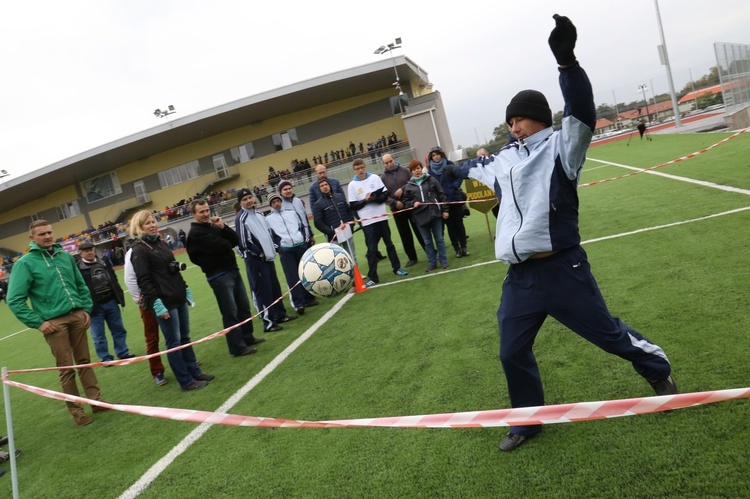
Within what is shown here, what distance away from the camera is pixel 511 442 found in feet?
9.77

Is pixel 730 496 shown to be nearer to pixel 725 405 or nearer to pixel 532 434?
pixel 725 405

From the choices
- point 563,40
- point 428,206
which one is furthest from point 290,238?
point 563,40

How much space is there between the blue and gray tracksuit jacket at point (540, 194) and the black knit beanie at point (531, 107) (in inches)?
3.1

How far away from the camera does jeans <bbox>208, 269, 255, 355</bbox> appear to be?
20.2ft

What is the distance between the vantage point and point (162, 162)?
41594mm

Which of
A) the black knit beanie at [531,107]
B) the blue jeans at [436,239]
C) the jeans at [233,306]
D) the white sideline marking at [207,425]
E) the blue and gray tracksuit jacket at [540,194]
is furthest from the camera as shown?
the blue jeans at [436,239]

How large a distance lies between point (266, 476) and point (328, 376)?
5.39 feet

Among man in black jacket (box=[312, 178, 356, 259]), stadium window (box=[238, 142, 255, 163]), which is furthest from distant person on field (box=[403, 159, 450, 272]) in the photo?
stadium window (box=[238, 142, 255, 163])

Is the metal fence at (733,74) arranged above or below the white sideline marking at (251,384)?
above

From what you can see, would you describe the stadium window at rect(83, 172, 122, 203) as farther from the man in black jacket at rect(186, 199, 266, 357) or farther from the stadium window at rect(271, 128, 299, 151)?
the man in black jacket at rect(186, 199, 266, 357)

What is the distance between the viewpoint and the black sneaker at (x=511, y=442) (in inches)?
117

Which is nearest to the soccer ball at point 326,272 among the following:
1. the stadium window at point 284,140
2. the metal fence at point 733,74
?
the metal fence at point 733,74

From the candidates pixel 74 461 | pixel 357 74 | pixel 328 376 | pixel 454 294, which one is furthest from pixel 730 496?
pixel 357 74

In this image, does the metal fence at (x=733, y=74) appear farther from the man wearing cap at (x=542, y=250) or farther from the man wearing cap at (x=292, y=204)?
the man wearing cap at (x=542, y=250)
